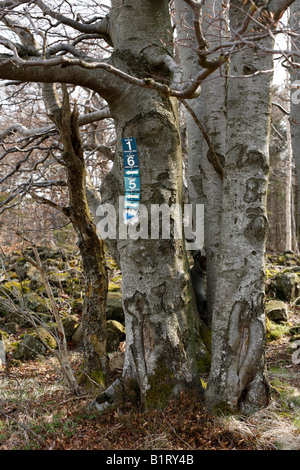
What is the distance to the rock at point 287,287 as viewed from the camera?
8.33m

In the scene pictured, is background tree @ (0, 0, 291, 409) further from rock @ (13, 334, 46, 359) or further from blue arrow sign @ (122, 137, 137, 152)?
rock @ (13, 334, 46, 359)

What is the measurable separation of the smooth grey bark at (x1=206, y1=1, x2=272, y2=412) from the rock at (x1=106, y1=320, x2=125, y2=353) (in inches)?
132

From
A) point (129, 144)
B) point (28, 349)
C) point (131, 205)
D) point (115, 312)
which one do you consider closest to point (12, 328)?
point (28, 349)

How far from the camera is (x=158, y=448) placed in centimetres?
278

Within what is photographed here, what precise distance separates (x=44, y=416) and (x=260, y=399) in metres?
1.99

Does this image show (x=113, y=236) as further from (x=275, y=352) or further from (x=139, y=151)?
(x=275, y=352)

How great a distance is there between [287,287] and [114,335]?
164 inches

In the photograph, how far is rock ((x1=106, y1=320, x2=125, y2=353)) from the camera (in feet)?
20.9

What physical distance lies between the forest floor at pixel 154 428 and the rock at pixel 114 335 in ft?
8.42

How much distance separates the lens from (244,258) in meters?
3.23

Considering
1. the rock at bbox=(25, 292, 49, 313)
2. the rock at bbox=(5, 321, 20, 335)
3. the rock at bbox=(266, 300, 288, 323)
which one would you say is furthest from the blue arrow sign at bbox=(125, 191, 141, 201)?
the rock at bbox=(25, 292, 49, 313)

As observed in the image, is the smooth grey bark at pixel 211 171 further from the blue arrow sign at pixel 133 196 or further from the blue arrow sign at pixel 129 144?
the blue arrow sign at pixel 133 196
